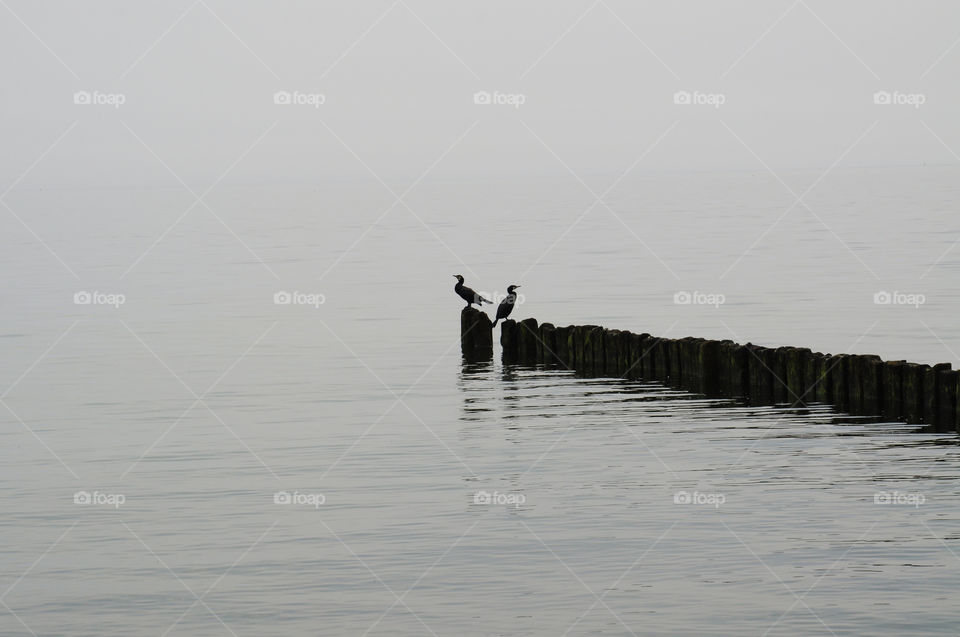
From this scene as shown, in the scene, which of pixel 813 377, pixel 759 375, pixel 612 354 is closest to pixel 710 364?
pixel 759 375

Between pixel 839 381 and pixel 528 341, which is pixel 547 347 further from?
pixel 839 381

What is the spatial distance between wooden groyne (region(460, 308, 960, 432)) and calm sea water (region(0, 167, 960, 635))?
79 centimetres

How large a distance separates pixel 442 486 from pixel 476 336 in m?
14.9

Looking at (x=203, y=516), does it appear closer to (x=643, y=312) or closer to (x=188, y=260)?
(x=643, y=312)

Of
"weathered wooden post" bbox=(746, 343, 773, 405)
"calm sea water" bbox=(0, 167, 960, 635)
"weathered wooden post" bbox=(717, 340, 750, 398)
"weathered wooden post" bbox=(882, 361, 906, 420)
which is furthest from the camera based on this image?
"weathered wooden post" bbox=(717, 340, 750, 398)

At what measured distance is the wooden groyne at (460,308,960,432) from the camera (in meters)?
22.0

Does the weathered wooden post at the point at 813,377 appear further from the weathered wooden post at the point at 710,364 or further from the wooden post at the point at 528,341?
the wooden post at the point at 528,341

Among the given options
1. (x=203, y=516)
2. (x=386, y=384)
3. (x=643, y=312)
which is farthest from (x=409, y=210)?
(x=203, y=516)

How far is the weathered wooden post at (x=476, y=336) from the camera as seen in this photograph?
33219mm

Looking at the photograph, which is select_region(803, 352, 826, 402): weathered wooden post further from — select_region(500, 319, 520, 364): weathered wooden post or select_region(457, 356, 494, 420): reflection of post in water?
select_region(500, 319, 520, 364): weathered wooden post

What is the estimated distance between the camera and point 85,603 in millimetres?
14008

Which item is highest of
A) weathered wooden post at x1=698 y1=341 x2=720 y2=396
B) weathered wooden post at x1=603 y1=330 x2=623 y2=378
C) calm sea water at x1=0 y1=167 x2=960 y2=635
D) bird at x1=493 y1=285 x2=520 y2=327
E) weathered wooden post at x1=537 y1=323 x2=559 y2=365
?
bird at x1=493 y1=285 x2=520 y2=327

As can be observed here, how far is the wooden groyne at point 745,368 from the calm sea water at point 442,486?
0.79 meters

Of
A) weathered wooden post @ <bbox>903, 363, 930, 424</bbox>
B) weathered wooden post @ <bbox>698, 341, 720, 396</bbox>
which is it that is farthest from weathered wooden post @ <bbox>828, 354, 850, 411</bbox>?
weathered wooden post @ <bbox>698, 341, 720, 396</bbox>
